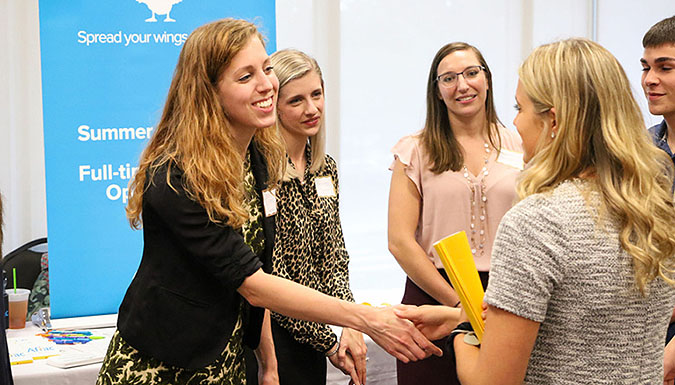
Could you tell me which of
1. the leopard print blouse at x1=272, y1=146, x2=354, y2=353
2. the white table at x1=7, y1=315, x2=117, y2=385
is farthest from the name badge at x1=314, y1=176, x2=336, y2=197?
the white table at x1=7, y1=315, x2=117, y2=385

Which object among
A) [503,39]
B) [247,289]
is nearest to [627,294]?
[247,289]

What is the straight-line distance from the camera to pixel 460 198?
262cm

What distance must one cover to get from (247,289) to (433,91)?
4.50ft

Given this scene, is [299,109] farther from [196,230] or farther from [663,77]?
[663,77]

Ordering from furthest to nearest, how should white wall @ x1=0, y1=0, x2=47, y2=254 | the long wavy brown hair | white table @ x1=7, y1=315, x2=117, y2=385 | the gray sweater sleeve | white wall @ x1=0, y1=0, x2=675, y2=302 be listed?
white wall @ x1=0, y1=0, x2=675, y2=302
white wall @ x1=0, y1=0, x2=47, y2=254
the long wavy brown hair
white table @ x1=7, y1=315, x2=117, y2=385
the gray sweater sleeve

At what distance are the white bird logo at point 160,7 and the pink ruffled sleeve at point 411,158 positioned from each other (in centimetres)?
124

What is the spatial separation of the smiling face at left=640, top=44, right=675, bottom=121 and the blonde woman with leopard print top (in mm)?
1096

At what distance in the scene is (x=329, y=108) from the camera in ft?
16.7

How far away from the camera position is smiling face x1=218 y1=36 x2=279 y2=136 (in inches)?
70.3

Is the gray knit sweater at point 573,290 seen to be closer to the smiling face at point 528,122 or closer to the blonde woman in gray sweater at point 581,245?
the blonde woman in gray sweater at point 581,245

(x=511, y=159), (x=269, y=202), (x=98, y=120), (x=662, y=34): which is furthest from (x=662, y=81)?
(x=98, y=120)

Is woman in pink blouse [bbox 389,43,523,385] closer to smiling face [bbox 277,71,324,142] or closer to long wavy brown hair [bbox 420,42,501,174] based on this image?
long wavy brown hair [bbox 420,42,501,174]

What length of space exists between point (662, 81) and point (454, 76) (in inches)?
28.6

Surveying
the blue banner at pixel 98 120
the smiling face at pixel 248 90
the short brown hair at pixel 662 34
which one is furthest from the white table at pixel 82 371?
the short brown hair at pixel 662 34
